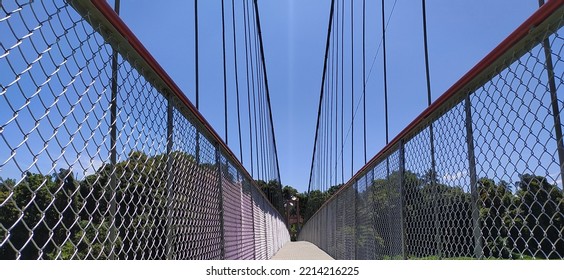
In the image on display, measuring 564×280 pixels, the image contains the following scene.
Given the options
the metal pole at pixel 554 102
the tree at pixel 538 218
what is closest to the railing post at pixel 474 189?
the tree at pixel 538 218

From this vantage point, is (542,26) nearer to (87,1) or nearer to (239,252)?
(87,1)

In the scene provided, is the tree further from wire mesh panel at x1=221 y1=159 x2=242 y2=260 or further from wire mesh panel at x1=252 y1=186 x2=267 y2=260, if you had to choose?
wire mesh panel at x1=252 y1=186 x2=267 y2=260

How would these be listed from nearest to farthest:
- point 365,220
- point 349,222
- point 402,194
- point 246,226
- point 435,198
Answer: point 435,198 < point 402,194 < point 365,220 < point 246,226 < point 349,222

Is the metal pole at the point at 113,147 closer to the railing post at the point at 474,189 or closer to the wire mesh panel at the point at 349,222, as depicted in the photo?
the railing post at the point at 474,189

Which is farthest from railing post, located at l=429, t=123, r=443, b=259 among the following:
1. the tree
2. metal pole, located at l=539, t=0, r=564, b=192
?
metal pole, located at l=539, t=0, r=564, b=192

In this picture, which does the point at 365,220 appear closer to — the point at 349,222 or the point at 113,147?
the point at 349,222

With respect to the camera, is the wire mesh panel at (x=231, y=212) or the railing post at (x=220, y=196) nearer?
the railing post at (x=220, y=196)

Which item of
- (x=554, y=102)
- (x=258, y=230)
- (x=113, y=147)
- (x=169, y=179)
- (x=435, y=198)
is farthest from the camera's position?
(x=258, y=230)

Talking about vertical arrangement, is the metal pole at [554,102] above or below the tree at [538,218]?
above

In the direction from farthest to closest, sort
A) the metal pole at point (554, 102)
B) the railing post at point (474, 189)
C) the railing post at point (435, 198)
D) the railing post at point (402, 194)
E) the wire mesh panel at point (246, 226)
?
the wire mesh panel at point (246, 226), the railing post at point (402, 194), the railing post at point (435, 198), the railing post at point (474, 189), the metal pole at point (554, 102)

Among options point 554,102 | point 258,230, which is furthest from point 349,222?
point 554,102
